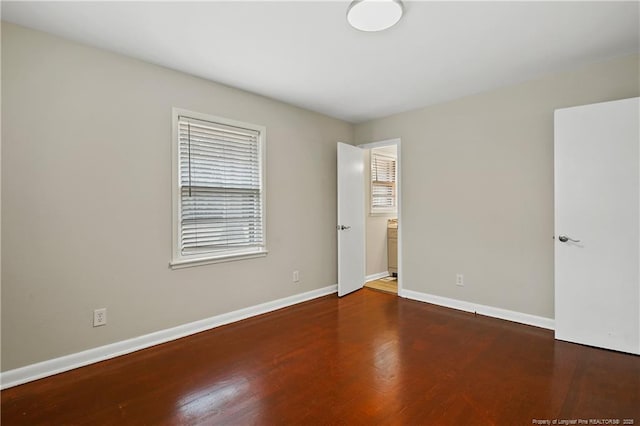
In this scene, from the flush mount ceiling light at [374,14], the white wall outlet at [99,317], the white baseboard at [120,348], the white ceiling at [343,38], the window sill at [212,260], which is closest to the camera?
the flush mount ceiling light at [374,14]

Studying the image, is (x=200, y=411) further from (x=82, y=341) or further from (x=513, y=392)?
(x=513, y=392)

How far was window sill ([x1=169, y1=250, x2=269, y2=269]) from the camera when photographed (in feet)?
9.55

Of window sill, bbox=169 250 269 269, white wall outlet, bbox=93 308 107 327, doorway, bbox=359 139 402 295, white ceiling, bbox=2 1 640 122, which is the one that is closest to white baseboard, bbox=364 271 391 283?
doorway, bbox=359 139 402 295

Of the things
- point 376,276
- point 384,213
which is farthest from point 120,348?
point 384,213

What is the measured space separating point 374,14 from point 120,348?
3.11 m

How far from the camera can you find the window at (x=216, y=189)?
297 cm

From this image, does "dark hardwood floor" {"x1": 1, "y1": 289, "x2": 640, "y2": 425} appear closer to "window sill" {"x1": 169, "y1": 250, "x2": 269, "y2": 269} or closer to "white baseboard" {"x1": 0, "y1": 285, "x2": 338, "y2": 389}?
"white baseboard" {"x1": 0, "y1": 285, "x2": 338, "y2": 389}

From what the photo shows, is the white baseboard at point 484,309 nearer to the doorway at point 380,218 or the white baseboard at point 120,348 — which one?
the doorway at point 380,218

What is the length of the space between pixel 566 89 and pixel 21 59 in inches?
174

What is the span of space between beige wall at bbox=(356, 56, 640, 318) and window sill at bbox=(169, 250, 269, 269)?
6.42ft

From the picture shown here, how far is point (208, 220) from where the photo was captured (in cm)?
316

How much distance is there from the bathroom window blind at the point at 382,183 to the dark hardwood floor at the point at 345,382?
2.58m

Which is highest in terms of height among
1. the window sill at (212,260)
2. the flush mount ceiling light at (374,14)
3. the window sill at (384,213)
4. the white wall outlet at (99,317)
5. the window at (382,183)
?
the flush mount ceiling light at (374,14)

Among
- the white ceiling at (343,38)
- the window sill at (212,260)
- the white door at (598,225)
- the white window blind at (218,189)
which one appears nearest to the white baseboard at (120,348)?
the window sill at (212,260)
